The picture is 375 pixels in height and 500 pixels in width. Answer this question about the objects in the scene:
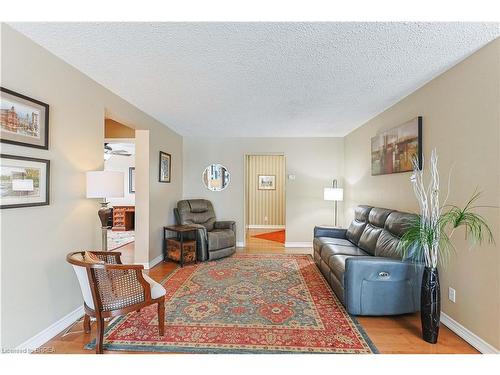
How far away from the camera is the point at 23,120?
178 centimetres

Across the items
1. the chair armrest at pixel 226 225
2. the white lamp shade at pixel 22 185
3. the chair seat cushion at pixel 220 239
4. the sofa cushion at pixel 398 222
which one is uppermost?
the white lamp shade at pixel 22 185

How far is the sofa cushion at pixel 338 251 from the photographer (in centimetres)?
310

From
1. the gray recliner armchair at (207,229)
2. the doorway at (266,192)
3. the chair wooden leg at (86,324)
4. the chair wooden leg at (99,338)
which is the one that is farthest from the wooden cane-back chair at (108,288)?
the doorway at (266,192)

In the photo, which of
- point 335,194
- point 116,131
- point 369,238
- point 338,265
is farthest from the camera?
point 335,194

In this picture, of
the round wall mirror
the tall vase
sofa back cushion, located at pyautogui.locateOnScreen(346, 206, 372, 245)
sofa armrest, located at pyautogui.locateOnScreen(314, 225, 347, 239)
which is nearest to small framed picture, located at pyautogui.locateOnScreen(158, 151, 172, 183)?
the round wall mirror

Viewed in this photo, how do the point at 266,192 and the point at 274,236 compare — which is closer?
the point at 274,236

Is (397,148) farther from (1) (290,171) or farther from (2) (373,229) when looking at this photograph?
(1) (290,171)

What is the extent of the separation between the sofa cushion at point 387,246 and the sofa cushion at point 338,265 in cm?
36

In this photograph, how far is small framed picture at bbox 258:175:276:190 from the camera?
7.85m

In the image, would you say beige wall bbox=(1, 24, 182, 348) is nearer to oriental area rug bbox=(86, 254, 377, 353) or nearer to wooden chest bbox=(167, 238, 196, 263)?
oriental area rug bbox=(86, 254, 377, 353)

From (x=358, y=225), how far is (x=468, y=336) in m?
1.86

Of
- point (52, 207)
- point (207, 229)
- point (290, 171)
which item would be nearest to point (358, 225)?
point (290, 171)

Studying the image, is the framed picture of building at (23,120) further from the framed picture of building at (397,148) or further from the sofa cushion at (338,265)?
the framed picture of building at (397,148)

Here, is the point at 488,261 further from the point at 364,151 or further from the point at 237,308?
the point at 364,151
